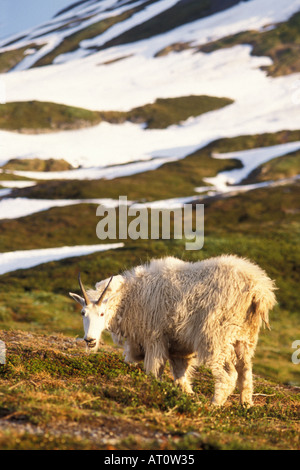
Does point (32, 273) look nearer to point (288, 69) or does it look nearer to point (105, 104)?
point (105, 104)

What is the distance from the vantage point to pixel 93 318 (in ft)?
37.9

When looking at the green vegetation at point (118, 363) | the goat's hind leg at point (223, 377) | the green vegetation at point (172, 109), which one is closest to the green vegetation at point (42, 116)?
the green vegetation at point (172, 109)

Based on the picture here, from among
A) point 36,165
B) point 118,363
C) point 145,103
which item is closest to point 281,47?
point 145,103

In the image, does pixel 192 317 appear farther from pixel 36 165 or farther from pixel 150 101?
pixel 150 101

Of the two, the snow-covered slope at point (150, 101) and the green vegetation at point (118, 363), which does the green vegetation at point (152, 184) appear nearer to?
the green vegetation at point (118, 363)

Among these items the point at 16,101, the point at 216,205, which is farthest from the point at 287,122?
the point at 216,205

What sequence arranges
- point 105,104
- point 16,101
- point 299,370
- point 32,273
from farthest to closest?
point 105,104, point 16,101, point 32,273, point 299,370

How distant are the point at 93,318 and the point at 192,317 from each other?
2.07 metres

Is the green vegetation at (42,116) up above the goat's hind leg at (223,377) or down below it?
above

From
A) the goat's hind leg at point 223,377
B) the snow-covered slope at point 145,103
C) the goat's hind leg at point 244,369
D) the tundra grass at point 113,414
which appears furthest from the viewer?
the snow-covered slope at point 145,103

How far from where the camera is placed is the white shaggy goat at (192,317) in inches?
454
